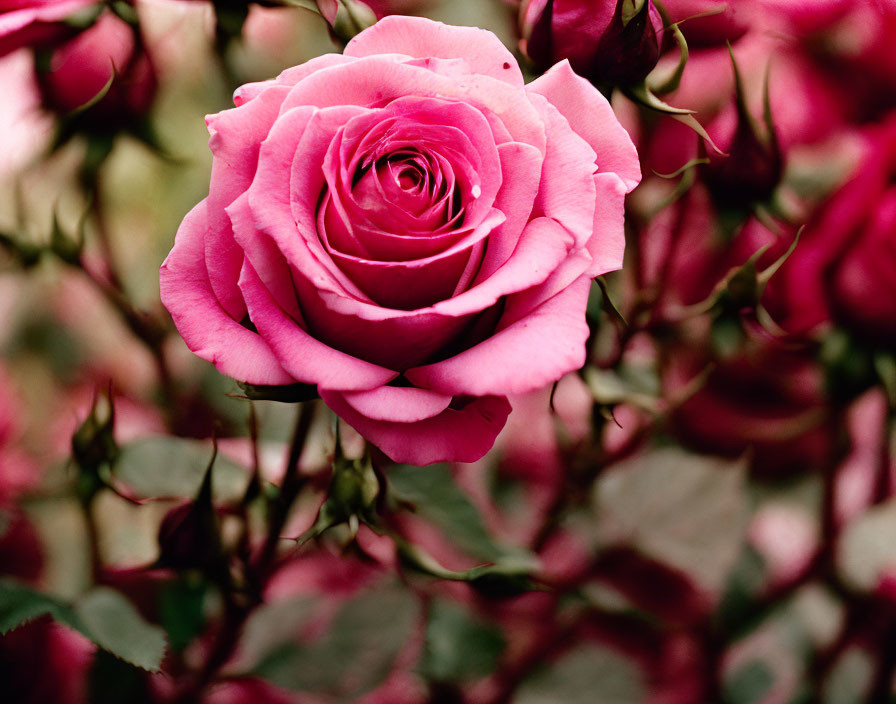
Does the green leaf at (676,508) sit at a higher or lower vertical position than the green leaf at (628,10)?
lower

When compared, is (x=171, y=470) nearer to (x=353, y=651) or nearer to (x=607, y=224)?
(x=353, y=651)

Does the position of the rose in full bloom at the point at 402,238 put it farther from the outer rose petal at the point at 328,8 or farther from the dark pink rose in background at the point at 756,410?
the dark pink rose in background at the point at 756,410

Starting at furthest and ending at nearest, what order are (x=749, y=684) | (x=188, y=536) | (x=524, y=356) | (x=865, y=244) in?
(x=749, y=684)
(x=865, y=244)
(x=188, y=536)
(x=524, y=356)

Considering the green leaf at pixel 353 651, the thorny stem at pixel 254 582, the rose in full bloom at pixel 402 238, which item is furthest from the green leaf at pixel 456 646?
the rose in full bloom at pixel 402 238

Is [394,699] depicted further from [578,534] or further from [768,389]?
[768,389]

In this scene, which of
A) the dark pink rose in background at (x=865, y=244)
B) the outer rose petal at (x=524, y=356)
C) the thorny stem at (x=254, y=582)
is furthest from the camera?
the dark pink rose in background at (x=865, y=244)

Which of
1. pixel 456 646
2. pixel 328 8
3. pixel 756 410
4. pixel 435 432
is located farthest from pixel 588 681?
pixel 328 8
